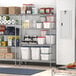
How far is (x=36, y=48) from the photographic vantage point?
404 inches

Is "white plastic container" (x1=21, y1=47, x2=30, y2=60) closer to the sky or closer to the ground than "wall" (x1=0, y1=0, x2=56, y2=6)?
closer to the ground

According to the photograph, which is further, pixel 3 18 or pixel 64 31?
pixel 3 18

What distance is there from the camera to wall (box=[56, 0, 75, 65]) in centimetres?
980

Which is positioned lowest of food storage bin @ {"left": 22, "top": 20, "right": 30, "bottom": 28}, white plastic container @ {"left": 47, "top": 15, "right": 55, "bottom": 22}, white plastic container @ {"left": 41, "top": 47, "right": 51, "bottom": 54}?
white plastic container @ {"left": 41, "top": 47, "right": 51, "bottom": 54}

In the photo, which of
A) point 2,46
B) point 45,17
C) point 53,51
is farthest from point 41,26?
point 2,46

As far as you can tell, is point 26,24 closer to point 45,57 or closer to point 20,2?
point 20,2

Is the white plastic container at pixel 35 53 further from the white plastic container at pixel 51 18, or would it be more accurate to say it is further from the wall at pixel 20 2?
the wall at pixel 20 2

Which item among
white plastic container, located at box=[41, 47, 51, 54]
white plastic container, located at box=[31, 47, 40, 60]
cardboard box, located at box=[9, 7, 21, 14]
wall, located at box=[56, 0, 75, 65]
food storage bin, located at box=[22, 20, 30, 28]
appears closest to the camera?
wall, located at box=[56, 0, 75, 65]

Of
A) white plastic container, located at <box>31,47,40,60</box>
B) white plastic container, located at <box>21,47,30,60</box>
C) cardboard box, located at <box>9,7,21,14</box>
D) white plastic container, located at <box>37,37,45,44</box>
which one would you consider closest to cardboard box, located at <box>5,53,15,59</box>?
white plastic container, located at <box>21,47,30,60</box>

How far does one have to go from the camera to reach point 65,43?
994 cm

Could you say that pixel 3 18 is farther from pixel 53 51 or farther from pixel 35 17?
pixel 53 51

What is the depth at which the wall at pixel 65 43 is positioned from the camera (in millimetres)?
9797

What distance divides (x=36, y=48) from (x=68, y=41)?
118 centimetres

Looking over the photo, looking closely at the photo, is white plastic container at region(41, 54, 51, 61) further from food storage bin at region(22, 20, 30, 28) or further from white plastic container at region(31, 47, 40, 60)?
food storage bin at region(22, 20, 30, 28)
